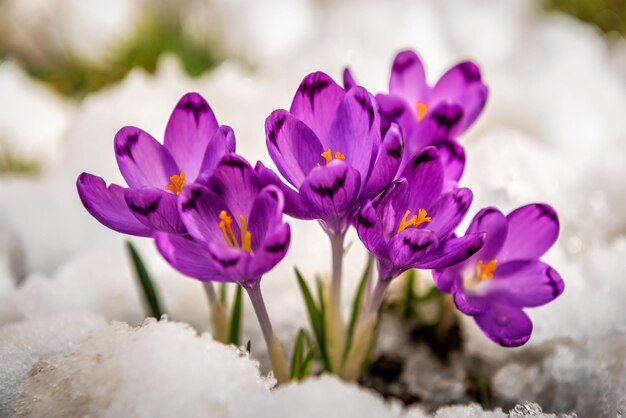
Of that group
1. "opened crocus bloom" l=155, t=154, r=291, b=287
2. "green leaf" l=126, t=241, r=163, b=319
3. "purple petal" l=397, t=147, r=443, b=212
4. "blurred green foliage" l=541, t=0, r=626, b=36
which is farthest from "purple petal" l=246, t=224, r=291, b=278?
"blurred green foliage" l=541, t=0, r=626, b=36

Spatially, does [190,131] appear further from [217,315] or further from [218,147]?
[217,315]

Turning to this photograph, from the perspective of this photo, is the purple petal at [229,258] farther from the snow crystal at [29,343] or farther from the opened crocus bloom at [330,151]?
the snow crystal at [29,343]

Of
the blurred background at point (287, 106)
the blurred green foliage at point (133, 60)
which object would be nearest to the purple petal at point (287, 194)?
the blurred background at point (287, 106)

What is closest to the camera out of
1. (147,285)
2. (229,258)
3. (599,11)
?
(229,258)

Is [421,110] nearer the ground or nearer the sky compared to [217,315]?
nearer the sky

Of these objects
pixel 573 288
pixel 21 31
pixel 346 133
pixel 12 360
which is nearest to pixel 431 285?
pixel 573 288

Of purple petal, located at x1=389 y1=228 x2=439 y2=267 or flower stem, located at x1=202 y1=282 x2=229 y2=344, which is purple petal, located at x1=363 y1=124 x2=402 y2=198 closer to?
purple petal, located at x1=389 y1=228 x2=439 y2=267

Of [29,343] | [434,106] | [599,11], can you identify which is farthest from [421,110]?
[599,11]
